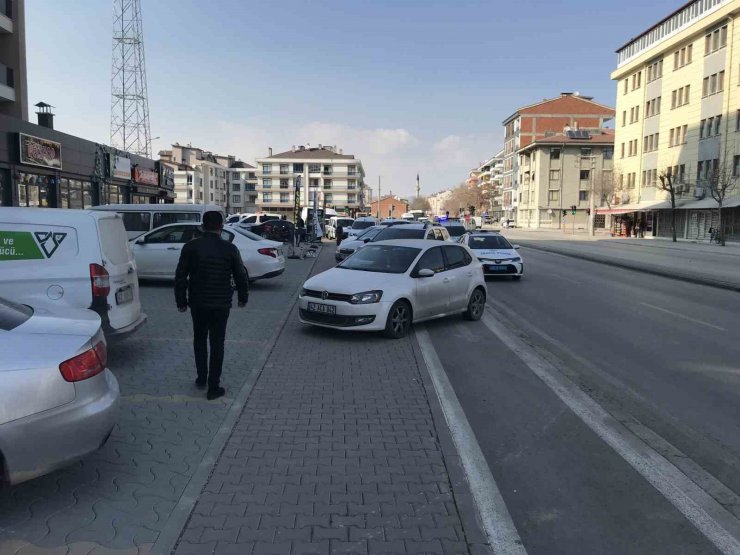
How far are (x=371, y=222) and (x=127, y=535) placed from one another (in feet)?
107

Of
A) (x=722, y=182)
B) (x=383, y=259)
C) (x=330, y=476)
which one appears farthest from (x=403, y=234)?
(x=722, y=182)

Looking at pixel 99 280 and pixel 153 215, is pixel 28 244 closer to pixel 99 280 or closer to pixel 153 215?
pixel 99 280

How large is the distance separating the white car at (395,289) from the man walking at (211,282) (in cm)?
306

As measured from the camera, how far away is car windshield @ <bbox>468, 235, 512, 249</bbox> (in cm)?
1922

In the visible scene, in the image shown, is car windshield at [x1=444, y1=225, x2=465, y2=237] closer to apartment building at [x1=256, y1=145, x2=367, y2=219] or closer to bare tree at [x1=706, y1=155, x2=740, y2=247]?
bare tree at [x1=706, y1=155, x2=740, y2=247]

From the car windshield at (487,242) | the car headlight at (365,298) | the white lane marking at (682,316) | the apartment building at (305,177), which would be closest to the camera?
the car headlight at (365,298)

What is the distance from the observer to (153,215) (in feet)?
55.1

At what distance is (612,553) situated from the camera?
→ 3430 mm

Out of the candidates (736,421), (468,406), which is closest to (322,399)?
(468,406)

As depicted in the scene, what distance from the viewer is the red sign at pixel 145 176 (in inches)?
1421

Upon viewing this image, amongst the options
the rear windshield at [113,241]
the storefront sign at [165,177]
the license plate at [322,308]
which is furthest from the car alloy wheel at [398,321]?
the storefront sign at [165,177]

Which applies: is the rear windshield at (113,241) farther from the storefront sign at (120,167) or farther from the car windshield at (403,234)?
the storefront sign at (120,167)

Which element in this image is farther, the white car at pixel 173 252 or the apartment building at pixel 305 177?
the apartment building at pixel 305 177

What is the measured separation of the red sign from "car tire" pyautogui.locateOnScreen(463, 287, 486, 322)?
2985cm
